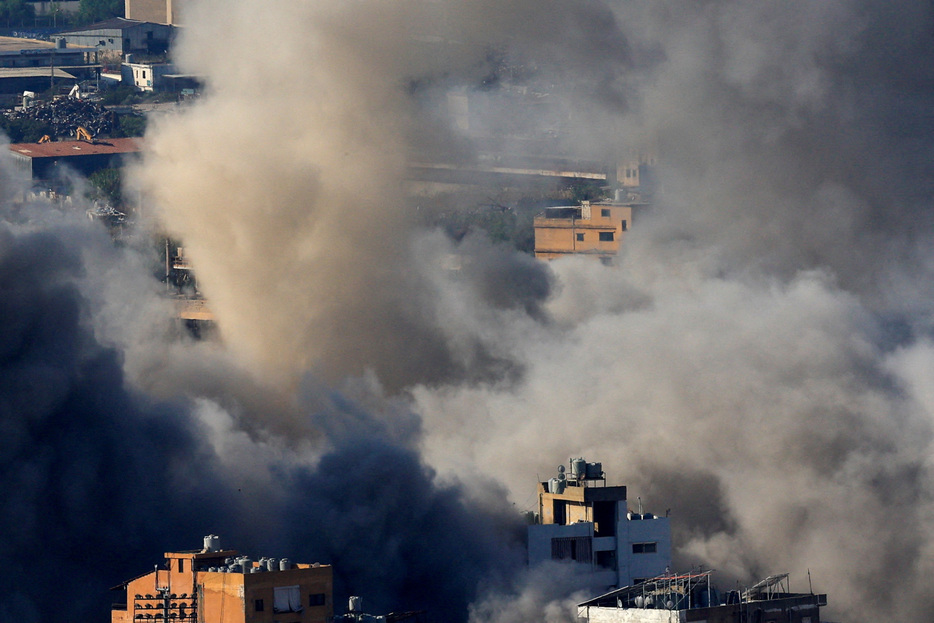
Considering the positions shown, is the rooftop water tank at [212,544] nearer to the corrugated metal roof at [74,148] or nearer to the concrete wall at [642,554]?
the concrete wall at [642,554]

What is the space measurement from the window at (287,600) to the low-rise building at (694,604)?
412cm

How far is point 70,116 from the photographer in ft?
258

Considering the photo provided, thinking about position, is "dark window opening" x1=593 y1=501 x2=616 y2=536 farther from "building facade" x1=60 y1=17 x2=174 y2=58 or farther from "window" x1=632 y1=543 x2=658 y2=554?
"building facade" x1=60 y1=17 x2=174 y2=58

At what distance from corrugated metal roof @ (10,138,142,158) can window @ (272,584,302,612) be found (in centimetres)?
3792

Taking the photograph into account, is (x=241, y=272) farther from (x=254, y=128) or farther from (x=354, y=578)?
(x=354, y=578)

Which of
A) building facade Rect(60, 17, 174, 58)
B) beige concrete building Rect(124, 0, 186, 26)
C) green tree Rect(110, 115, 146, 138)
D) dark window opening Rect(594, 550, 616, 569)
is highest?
beige concrete building Rect(124, 0, 186, 26)

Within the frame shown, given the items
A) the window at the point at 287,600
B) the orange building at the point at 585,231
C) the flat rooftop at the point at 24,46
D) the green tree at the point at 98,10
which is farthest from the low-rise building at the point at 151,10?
the window at the point at 287,600

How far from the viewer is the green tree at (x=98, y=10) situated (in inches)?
4003

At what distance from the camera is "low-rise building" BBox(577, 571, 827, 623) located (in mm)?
35188

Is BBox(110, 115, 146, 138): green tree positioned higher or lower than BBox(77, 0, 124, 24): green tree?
lower

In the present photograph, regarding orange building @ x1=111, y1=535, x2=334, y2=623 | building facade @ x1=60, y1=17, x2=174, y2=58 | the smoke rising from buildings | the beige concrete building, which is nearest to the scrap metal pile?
building facade @ x1=60, y1=17, x2=174, y2=58

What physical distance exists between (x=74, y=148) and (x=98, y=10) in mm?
30524

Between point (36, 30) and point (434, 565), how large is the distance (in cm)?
6647

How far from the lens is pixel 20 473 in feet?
125
